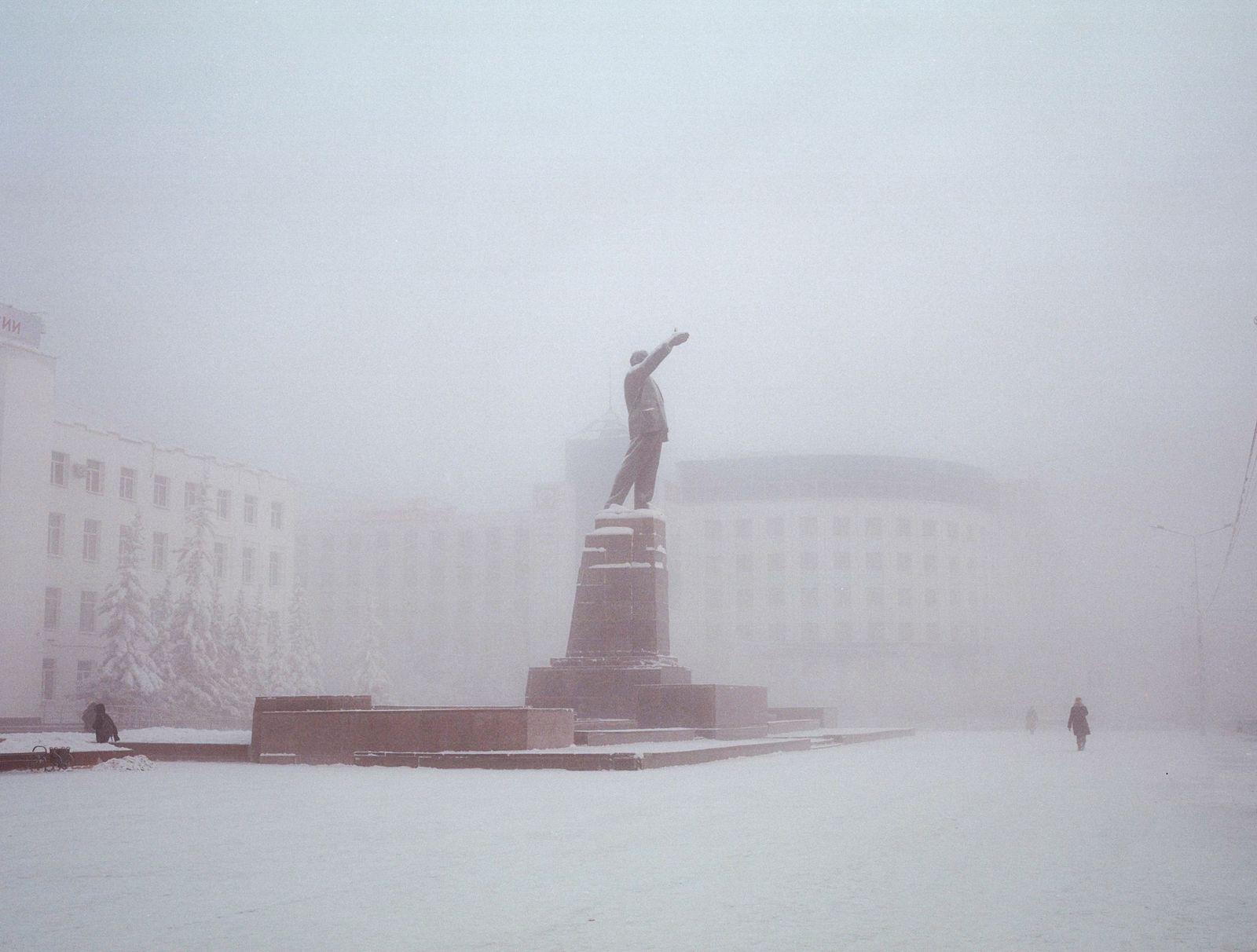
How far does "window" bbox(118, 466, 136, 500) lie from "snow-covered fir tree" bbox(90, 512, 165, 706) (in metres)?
7.57

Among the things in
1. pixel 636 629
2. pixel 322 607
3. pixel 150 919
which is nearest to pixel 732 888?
pixel 150 919

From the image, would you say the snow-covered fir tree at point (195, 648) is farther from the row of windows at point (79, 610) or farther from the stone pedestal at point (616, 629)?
the stone pedestal at point (616, 629)

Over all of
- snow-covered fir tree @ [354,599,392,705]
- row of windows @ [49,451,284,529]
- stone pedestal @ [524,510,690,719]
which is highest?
row of windows @ [49,451,284,529]

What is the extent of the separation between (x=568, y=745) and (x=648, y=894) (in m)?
9.58

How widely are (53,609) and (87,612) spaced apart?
1724mm

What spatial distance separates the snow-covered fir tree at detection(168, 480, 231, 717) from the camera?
45.3 metres

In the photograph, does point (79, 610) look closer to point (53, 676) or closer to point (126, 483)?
point (53, 676)

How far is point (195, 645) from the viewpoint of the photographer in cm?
4612

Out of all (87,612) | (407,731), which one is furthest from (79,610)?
(407,731)

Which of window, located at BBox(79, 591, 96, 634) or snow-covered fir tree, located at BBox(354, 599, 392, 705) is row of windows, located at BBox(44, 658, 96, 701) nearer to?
A: window, located at BBox(79, 591, 96, 634)

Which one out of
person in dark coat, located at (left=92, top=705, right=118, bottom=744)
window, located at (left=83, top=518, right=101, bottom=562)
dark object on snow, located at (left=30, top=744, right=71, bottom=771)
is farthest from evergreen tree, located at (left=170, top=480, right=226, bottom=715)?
dark object on snow, located at (left=30, top=744, right=71, bottom=771)

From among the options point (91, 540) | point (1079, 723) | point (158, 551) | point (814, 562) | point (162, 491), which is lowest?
point (1079, 723)

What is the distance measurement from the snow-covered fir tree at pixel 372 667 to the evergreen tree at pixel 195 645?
15.5m

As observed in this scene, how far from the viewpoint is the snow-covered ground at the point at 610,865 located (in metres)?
5.46
